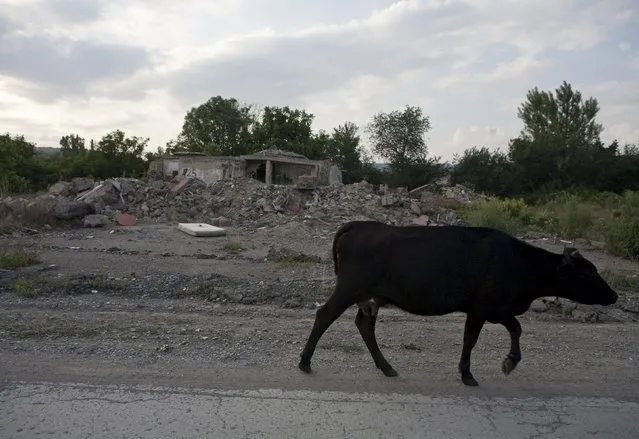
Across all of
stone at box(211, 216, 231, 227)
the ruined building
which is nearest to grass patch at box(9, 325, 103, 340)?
stone at box(211, 216, 231, 227)

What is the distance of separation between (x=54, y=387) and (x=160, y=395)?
0.95 m

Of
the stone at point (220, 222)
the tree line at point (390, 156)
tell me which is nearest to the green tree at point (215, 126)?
the tree line at point (390, 156)

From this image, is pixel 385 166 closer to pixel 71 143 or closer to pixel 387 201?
pixel 387 201

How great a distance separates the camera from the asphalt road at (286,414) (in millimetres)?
4074

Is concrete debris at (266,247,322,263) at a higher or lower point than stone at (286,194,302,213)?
lower

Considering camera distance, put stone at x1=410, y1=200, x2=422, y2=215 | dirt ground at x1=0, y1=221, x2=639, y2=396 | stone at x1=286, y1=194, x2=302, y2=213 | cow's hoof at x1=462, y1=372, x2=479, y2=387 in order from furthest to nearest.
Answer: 1. stone at x1=410, y1=200, x2=422, y2=215
2. stone at x1=286, y1=194, x2=302, y2=213
3. dirt ground at x1=0, y1=221, x2=639, y2=396
4. cow's hoof at x1=462, y1=372, x2=479, y2=387

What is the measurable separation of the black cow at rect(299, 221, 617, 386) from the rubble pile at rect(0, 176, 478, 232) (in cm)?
1800

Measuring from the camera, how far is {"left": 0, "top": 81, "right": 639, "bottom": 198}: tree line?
44812mm

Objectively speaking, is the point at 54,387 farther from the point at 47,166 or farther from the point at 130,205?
the point at 47,166

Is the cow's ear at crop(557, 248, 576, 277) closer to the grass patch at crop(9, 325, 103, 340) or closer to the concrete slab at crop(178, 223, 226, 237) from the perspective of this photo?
the grass patch at crop(9, 325, 103, 340)

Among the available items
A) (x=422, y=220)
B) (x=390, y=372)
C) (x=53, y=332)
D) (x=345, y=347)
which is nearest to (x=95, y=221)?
(x=422, y=220)

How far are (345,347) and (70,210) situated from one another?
18.9 metres

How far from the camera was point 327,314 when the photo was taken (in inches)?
212

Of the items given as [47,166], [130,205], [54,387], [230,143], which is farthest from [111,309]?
[230,143]
